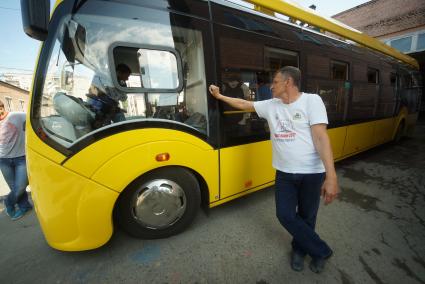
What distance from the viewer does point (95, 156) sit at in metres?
1.72

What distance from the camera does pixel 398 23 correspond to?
15664mm

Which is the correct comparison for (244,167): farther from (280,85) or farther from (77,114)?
(77,114)

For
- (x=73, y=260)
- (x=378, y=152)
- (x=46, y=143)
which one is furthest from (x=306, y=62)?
(x=378, y=152)

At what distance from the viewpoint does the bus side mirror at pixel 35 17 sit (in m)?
1.41

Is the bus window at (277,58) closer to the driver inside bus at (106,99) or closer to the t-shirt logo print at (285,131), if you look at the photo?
the t-shirt logo print at (285,131)

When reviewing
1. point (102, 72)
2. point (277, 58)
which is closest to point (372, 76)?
point (277, 58)

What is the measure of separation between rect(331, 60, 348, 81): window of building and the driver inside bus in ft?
11.1

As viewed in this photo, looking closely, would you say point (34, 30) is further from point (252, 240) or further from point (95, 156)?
→ point (252, 240)

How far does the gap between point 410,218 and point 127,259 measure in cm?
369

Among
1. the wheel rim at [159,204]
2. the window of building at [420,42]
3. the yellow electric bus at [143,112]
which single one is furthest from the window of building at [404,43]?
the wheel rim at [159,204]

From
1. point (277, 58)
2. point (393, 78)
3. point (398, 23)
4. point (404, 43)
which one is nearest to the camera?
point (277, 58)

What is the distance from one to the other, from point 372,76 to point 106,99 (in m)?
5.34

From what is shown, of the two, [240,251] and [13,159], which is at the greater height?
[13,159]

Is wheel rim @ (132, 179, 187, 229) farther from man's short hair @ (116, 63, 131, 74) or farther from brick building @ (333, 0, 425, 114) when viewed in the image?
brick building @ (333, 0, 425, 114)
